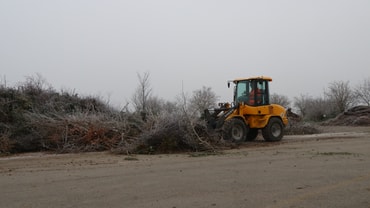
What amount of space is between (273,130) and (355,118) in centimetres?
2035

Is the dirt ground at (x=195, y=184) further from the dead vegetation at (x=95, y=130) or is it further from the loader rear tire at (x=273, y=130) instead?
the loader rear tire at (x=273, y=130)

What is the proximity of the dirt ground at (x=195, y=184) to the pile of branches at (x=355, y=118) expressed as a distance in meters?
26.2

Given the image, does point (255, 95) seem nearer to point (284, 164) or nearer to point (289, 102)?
point (284, 164)

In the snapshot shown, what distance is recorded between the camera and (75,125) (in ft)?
53.2

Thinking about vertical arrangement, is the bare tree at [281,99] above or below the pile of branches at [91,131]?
above

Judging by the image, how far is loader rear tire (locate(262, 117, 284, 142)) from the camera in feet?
61.4

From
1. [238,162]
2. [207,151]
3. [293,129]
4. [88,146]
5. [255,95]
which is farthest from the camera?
[293,129]

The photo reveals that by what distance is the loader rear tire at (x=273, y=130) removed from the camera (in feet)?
61.4

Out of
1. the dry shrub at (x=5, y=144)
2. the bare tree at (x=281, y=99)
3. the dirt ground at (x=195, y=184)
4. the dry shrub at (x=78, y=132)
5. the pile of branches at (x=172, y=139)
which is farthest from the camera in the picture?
the bare tree at (x=281, y=99)

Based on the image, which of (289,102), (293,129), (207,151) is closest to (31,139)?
(207,151)

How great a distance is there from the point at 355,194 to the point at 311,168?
2.84 meters

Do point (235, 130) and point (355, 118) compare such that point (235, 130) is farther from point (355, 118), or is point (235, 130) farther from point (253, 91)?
point (355, 118)

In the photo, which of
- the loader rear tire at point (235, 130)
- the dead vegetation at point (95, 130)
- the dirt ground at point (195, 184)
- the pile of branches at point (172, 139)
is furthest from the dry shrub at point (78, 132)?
the dirt ground at point (195, 184)

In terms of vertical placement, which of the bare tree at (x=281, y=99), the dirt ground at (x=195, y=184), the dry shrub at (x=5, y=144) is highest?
the bare tree at (x=281, y=99)
